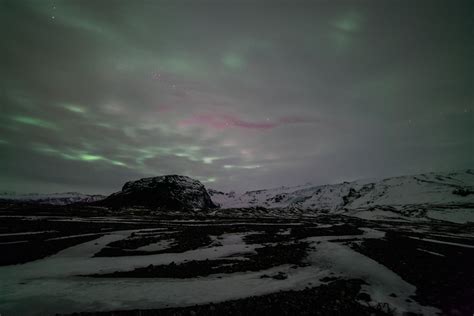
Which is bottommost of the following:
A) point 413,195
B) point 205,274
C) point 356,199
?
point 356,199

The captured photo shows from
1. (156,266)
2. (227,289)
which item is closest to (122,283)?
(156,266)

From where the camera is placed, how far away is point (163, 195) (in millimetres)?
125188

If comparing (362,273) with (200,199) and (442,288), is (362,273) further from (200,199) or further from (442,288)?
(200,199)

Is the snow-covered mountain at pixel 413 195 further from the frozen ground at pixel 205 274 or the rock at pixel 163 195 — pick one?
the frozen ground at pixel 205 274

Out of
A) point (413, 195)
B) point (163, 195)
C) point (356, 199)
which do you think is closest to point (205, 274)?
point (163, 195)

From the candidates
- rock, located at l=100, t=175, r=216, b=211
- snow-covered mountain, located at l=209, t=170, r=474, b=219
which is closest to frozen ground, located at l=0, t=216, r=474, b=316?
snow-covered mountain, located at l=209, t=170, r=474, b=219

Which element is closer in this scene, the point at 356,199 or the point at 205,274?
the point at 205,274

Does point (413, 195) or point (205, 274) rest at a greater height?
point (413, 195)

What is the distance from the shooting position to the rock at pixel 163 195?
122 metres

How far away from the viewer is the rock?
122m

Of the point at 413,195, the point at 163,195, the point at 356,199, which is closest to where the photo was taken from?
the point at 163,195

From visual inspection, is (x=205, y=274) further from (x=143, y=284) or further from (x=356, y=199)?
(x=356, y=199)

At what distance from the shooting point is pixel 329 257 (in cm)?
2017

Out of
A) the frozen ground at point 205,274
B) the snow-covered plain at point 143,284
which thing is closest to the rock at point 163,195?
the frozen ground at point 205,274
